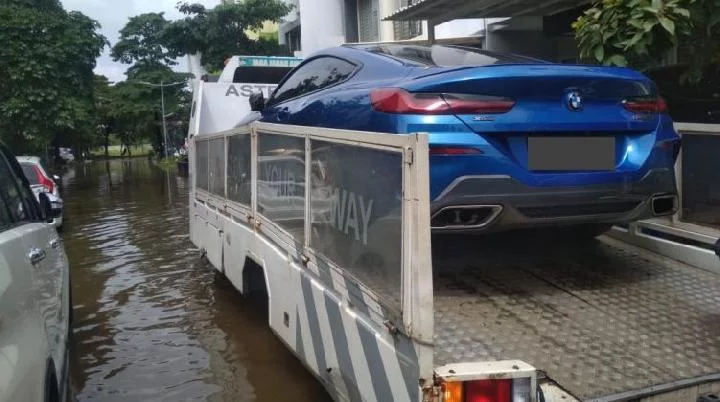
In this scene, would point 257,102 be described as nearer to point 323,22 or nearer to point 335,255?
point 335,255

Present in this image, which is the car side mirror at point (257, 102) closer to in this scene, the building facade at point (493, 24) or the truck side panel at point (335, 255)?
the truck side panel at point (335, 255)

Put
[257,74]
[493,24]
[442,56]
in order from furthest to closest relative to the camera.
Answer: [493,24] → [257,74] → [442,56]

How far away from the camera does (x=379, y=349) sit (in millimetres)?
2285

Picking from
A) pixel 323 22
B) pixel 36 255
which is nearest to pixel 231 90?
pixel 36 255

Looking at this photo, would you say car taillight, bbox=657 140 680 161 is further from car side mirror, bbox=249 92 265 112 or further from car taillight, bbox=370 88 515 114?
car side mirror, bbox=249 92 265 112

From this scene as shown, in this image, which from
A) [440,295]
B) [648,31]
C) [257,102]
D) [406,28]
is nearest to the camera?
[440,295]

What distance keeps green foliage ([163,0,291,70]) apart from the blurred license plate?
27.9m

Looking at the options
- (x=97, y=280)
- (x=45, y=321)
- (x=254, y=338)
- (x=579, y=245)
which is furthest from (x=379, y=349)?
(x=97, y=280)

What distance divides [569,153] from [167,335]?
3460 millimetres

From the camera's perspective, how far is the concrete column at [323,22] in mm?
19188

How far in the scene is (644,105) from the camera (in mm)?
3221

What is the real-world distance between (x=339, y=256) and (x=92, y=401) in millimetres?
2154

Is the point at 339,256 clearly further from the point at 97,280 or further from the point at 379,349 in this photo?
the point at 97,280

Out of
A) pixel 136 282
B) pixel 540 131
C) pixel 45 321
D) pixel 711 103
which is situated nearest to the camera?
pixel 45 321
